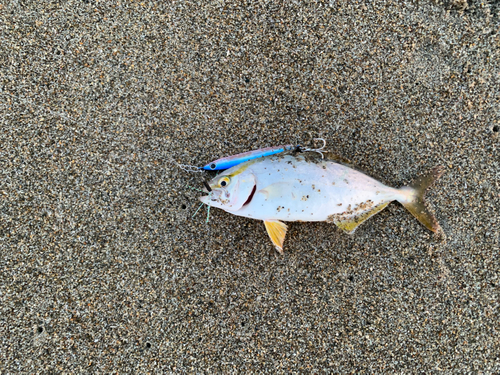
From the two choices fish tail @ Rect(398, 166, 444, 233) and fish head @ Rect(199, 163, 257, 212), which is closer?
fish head @ Rect(199, 163, 257, 212)

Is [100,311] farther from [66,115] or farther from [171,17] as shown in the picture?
[171,17]

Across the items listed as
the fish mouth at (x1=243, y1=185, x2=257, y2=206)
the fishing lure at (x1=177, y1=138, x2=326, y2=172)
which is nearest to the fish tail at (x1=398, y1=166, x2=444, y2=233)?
the fishing lure at (x1=177, y1=138, x2=326, y2=172)

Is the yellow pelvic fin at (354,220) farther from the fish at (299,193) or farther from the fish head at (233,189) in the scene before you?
the fish head at (233,189)

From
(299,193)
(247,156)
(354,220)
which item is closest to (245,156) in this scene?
(247,156)

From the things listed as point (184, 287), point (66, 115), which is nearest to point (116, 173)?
point (66, 115)

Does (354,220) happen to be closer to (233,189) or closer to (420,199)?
(420,199)

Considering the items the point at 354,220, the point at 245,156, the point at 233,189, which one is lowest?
the point at 354,220

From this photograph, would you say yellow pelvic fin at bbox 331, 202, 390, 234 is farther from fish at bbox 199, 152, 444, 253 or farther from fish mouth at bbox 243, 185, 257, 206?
fish mouth at bbox 243, 185, 257, 206
